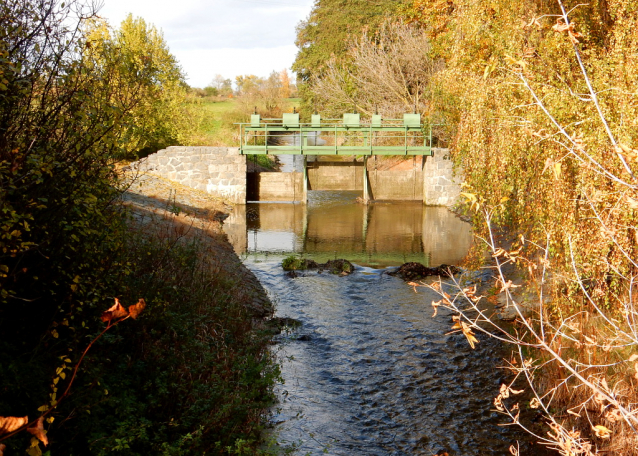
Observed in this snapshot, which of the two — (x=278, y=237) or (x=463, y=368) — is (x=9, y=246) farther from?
(x=278, y=237)

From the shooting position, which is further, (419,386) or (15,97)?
(419,386)

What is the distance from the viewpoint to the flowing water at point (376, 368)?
18.8ft

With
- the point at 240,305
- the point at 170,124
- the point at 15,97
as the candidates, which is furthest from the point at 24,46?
the point at 170,124

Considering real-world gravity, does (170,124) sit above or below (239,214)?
above

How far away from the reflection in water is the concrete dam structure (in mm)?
515

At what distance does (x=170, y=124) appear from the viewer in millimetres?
24359

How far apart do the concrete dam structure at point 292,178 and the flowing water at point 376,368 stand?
302 inches

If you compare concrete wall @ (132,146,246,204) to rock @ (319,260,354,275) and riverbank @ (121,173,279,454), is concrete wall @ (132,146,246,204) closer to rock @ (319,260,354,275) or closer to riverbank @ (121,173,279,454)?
rock @ (319,260,354,275)

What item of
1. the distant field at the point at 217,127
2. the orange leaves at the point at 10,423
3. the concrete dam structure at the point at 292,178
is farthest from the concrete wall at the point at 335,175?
the orange leaves at the point at 10,423

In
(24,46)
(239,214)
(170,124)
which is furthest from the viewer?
(170,124)

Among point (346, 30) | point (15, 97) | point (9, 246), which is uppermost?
point (346, 30)

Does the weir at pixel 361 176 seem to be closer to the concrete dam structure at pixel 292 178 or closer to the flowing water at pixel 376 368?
the concrete dam structure at pixel 292 178

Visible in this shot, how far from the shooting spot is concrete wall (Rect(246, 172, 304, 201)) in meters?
22.8

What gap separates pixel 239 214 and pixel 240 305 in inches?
481
